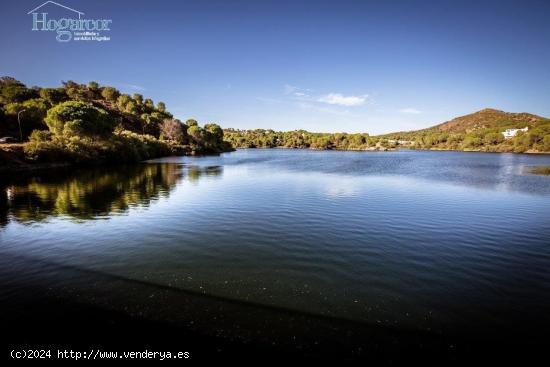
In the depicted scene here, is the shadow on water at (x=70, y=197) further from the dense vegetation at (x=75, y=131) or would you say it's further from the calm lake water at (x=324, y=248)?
the dense vegetation at (x=75, y=131)

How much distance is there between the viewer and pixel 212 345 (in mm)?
8695

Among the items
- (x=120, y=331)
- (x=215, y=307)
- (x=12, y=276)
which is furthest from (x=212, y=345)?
(x=12, y=276)

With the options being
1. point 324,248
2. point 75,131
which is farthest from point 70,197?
point 75,131

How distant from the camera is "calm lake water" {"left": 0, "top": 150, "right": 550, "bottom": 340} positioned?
11211 millimetres

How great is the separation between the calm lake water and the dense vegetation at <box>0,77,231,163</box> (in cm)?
3970

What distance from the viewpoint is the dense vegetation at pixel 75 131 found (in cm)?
6600

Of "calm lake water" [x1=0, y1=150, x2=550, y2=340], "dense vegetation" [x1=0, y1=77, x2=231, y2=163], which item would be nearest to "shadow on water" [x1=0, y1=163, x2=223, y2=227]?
"calm lake water" [x1=0, y1=150, x2=550, y2=340]

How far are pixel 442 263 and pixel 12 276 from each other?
70.5 ft

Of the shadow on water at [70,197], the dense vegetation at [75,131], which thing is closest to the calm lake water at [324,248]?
the shadow on water at [70,197]

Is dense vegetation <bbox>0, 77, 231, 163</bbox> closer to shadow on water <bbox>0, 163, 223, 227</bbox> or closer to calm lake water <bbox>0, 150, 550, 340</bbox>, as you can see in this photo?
shadow on water <bbox>0, 163, 223, 227</bbox>

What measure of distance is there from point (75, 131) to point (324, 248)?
83.4 metres

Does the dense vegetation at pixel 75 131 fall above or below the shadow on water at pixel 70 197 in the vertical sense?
above

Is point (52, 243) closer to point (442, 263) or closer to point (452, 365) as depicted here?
point (452, 365)

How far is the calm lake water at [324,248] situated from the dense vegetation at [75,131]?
3970 centimetres
